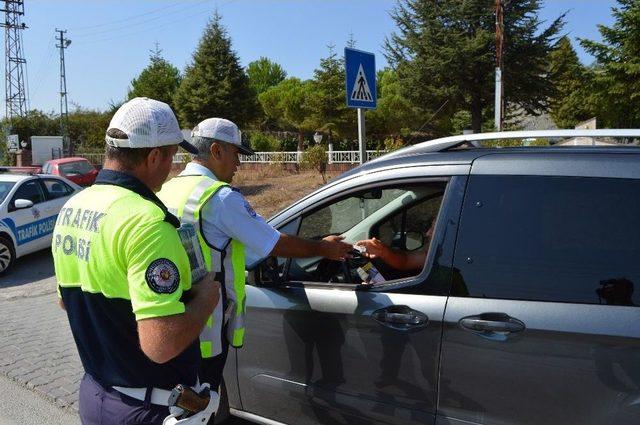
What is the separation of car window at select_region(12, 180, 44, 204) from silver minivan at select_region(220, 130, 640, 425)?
7978 mm

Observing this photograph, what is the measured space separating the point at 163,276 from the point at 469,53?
81.9 ft

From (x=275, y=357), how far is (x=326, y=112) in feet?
94.5

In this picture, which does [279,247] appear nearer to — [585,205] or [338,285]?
[338,285]

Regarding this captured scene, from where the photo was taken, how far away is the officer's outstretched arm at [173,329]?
153 cm

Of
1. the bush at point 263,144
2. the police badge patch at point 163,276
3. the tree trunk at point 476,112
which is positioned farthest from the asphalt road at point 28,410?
the bush at point 263,144

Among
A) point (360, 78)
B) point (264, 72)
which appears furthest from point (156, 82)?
point (264, 72)

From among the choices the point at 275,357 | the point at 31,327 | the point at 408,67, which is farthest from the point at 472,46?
the point at 275,357

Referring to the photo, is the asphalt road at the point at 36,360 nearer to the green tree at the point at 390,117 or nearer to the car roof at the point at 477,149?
the car roof at the point at 477,149

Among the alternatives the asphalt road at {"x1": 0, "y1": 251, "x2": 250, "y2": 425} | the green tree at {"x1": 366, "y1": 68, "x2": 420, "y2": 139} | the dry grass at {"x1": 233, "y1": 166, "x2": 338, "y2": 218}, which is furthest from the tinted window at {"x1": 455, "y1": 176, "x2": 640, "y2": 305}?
the green tree at {"x1": 366, "y1": 68, "x2": 420, "y2": 139}

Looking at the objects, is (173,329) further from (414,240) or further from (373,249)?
(414,240)

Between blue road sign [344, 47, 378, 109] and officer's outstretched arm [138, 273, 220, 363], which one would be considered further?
blue road sign [344, 47, 378, 109]

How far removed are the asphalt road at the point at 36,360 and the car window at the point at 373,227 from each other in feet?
4.57

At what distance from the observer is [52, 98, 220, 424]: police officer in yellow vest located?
5.00ft

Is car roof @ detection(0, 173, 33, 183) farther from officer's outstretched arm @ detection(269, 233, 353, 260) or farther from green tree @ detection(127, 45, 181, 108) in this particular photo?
Answer: green tree @ detection(127, 45, 181, 108)
